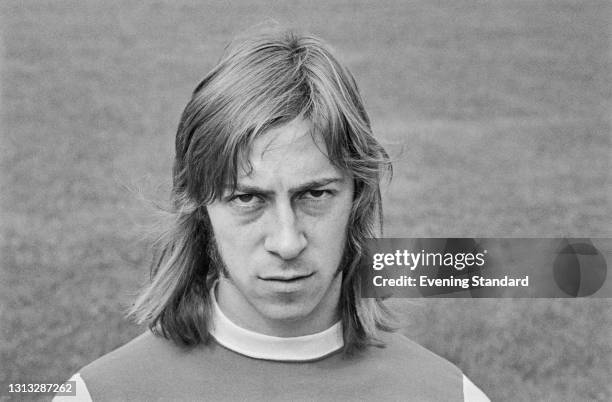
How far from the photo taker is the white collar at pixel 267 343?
197cm

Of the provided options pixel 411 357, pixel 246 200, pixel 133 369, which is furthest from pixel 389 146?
pixel 133 369

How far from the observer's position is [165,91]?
448 centimetres

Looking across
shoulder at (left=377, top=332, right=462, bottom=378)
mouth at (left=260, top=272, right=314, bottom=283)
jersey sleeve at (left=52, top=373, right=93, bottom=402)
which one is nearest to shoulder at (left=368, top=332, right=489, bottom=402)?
shoulder at (left=377, top=332, right=462, bottom=378)

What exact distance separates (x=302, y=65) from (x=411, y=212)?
182cm

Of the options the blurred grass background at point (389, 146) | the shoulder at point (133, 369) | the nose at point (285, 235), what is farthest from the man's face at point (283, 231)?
the blurred grass background at point (389, 146)

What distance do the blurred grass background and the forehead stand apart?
1.26 ft

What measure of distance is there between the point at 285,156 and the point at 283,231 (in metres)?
0.13

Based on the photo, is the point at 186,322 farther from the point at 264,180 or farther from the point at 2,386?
the point at 2,386

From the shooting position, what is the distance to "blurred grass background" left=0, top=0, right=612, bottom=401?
2.77 m

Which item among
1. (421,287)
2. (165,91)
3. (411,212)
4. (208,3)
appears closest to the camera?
(421,287)

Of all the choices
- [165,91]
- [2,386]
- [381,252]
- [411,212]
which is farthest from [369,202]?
[165,91]

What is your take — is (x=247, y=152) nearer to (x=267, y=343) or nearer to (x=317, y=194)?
(x=317, y=194)

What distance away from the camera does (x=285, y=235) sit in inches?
72.9

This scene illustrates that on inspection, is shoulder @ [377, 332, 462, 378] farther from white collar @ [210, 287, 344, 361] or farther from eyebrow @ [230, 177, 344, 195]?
eyebrow @ [230, 177, 344, 195]
